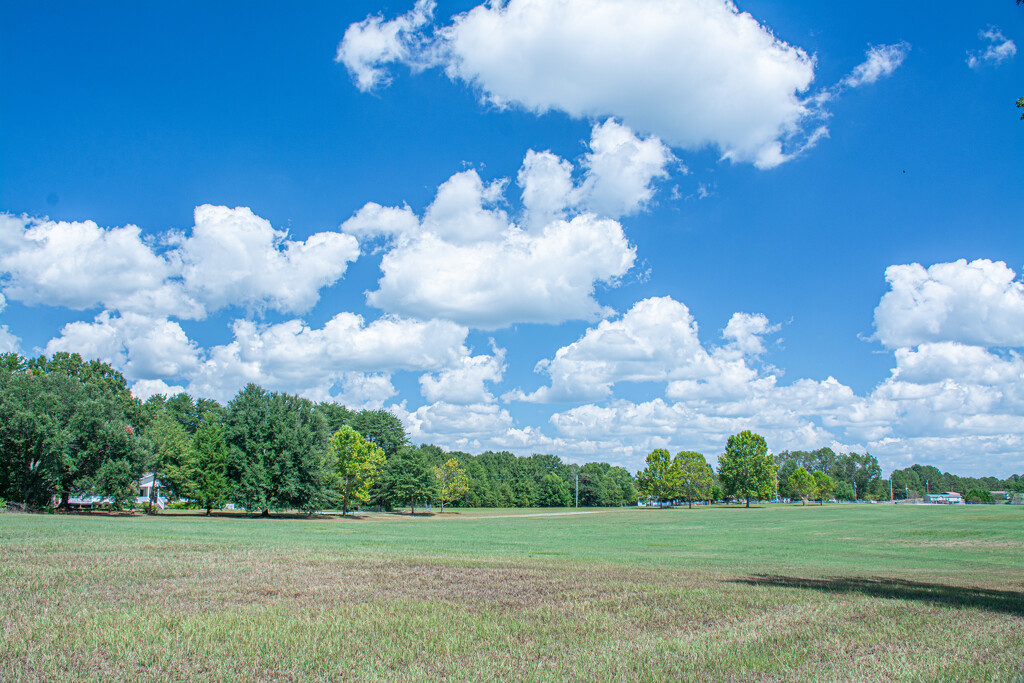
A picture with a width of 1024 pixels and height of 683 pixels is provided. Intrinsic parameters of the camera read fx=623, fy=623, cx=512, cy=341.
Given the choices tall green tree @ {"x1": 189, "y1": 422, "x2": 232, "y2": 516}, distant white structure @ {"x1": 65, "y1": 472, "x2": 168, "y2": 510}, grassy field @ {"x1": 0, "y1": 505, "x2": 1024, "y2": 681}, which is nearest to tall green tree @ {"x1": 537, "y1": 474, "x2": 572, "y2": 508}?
distant white structure @ {"x1": 65, "y1": 472, "x2": 168, "y2": 510}

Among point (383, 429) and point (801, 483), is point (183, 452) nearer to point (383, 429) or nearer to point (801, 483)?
point (383, 429)

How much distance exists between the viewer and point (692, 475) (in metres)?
122

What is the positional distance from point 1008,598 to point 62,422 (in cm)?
6489

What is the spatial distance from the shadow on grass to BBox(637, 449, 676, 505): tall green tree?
106 metres

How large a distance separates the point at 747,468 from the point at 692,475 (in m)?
10.4

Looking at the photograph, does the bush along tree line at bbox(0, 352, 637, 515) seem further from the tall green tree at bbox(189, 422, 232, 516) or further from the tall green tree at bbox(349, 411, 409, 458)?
the tall green tree at bbox(349, 411, 409, 458)

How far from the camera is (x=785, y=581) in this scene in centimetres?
1647

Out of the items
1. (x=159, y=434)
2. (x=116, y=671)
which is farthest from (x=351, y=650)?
(x=159, y=434)

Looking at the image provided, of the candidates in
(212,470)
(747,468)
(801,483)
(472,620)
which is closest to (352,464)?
(212,470)

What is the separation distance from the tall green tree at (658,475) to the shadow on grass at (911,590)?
106m

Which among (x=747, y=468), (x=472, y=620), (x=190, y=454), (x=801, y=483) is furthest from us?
(x=801, y=483)

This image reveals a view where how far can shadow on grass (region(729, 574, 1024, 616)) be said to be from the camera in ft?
43.7

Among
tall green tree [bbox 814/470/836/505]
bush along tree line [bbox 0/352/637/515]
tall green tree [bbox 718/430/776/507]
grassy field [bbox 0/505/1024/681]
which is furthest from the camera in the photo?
tall green tree [bbox 814/470/836/505]

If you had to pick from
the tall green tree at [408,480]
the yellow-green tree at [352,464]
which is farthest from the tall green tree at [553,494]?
the yellow-green tree at [352,464]
